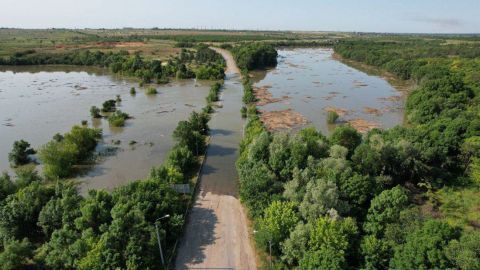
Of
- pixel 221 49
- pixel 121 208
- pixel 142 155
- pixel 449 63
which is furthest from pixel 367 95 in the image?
pixel 221 49

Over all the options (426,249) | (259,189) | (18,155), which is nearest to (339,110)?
(259,189)

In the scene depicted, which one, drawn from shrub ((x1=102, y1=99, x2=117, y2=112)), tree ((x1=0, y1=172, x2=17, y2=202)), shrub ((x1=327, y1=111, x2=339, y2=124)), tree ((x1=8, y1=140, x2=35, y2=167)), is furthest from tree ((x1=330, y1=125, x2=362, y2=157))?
shrub ((x1=102, y1=99, x2=117, y2=112))

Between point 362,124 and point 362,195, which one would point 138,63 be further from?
point 362,195

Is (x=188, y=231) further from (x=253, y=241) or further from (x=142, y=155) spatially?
(x=142, y=155)

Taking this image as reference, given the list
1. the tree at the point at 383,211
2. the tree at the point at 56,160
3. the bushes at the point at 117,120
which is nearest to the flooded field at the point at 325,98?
the bushes at the point at 117,120

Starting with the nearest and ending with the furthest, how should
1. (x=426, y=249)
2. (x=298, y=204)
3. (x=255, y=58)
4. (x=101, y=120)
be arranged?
(x=426, y=249), (x=298, y=204), (x=101, y=120), (x=255, y=58)

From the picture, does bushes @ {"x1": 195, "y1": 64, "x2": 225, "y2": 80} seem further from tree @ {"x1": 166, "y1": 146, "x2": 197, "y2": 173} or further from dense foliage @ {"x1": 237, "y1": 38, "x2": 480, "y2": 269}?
tree @ {"x1": 166, "y1": 146, "x2": 197, "y2": 173}
